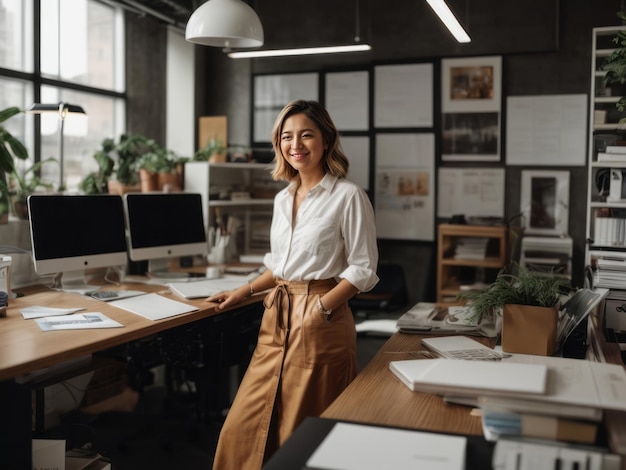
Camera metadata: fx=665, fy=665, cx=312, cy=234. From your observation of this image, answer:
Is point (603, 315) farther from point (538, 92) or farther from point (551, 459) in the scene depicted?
point (538, 92)

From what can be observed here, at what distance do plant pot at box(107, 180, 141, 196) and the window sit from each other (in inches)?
15.8

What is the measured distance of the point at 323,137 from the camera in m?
2.75

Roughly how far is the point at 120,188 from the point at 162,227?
78 centimetres

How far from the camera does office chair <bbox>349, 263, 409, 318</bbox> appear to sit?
525cm

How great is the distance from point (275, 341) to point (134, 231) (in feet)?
4.76

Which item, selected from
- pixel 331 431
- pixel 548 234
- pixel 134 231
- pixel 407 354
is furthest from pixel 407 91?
pixel 331 431

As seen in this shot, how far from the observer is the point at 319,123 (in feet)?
8.89

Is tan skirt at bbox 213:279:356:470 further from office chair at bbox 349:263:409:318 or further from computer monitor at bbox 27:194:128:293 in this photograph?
office chair at bbox 349:263:409:318

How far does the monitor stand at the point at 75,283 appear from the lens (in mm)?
3508

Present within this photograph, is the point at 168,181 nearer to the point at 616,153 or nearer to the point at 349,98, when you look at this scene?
the point at 349,98

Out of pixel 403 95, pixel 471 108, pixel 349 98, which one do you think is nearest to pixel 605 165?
pixel 471 108

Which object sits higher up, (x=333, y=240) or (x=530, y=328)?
(x=333, y=240)

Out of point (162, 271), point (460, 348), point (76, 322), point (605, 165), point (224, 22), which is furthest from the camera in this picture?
point (162, 271)

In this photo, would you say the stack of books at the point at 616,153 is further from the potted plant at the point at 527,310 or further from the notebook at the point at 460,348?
the notebook at the point at 460,348
